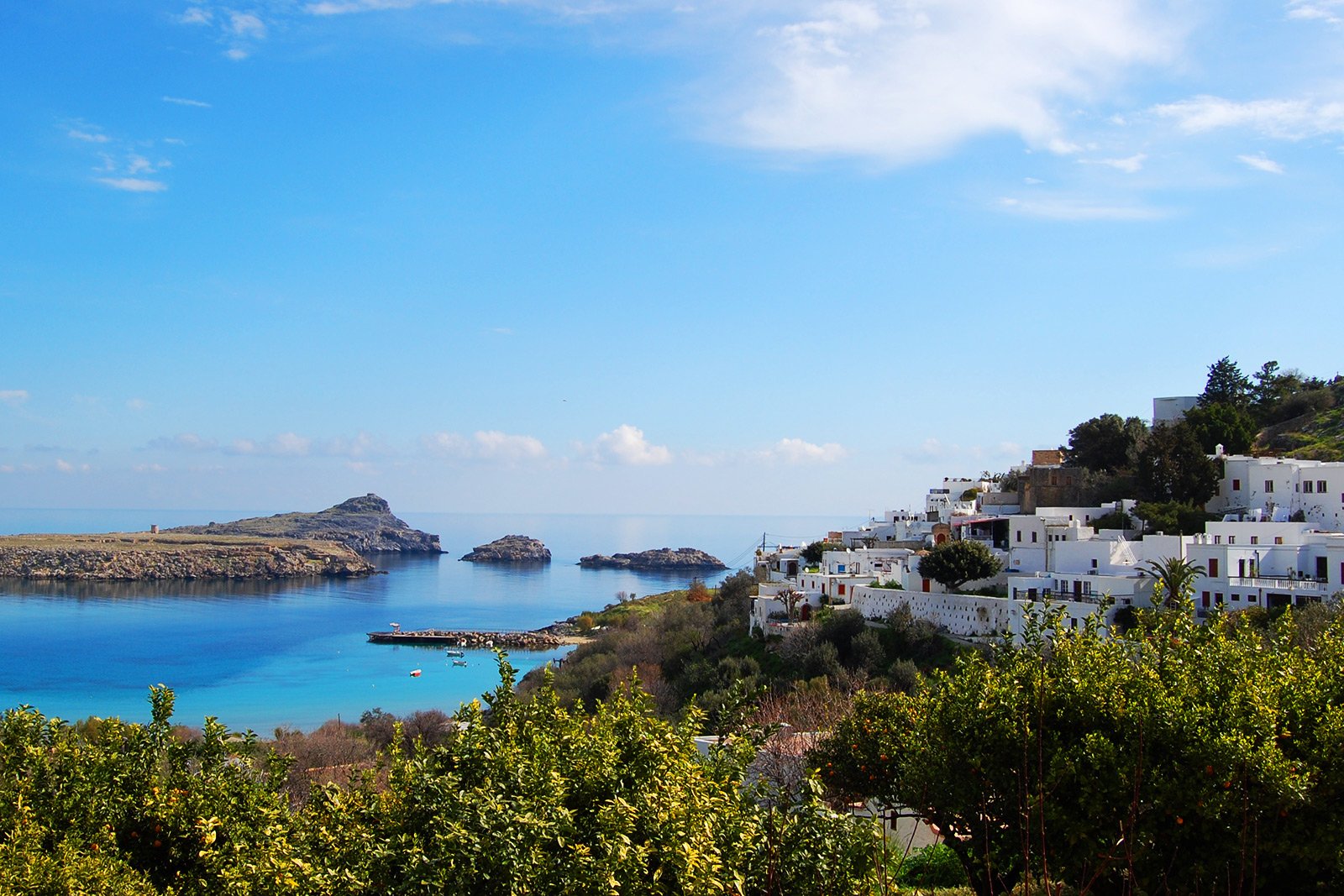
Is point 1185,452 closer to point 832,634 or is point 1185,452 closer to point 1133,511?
point 1133,511

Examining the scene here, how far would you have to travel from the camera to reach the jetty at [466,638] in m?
72.2

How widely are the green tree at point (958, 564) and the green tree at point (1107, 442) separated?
41.2ft

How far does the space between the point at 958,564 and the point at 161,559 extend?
11354cm

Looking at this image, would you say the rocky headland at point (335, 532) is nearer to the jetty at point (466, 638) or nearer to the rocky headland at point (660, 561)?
the rocky headland at point (660, 561)

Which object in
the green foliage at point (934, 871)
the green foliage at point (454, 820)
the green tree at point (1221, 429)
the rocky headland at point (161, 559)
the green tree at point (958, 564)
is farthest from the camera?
the rocky headland at point (161, 559)

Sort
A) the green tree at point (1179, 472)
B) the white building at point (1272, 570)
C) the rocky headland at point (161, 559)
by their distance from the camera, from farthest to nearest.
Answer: the rocky headland at point (161, 559), the green tree at point (1179, 472), the white building at point (1272, 570)

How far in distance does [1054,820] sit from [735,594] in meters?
37.4

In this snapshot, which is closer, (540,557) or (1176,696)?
(1176,696)

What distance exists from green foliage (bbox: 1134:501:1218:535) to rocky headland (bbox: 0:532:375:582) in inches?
4261

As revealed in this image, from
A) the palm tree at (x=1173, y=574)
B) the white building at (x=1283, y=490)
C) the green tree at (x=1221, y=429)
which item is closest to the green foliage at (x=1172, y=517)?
the white building at (x=1283, y=490)

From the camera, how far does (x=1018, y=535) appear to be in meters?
34.2

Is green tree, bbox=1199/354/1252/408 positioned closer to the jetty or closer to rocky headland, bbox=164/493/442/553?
the jetty

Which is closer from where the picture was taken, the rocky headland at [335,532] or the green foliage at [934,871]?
the green foliage at [934,871]

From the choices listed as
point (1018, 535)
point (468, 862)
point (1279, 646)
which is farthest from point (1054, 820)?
point (1018, 535)
